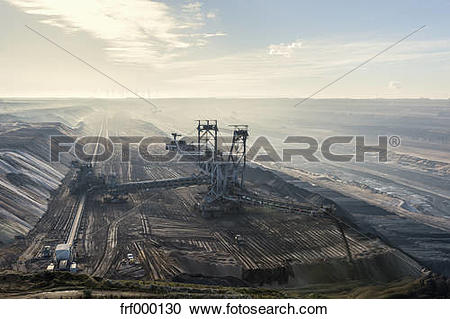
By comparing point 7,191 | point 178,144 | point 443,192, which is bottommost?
point 443,192

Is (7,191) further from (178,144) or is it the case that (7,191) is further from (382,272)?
(382,272)

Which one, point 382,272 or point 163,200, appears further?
point 163,200

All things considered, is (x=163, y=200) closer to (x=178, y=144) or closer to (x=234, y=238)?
(x=178, y=144)

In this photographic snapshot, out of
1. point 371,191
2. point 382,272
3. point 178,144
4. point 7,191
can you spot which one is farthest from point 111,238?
point 371,191

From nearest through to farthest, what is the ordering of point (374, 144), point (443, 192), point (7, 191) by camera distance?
1. point (7, 191)
2. point (443, 192)
3. point (374, 144)

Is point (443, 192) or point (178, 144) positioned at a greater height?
point (178, 144)

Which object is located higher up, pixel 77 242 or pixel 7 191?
pixel 7 191

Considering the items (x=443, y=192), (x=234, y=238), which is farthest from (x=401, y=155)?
(x=234, y=238)

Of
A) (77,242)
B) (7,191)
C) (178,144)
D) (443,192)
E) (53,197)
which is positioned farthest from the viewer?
(443,192)

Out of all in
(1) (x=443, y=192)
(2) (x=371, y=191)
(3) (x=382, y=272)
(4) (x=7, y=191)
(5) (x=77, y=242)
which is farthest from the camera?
(1) (x=443, y=192)
